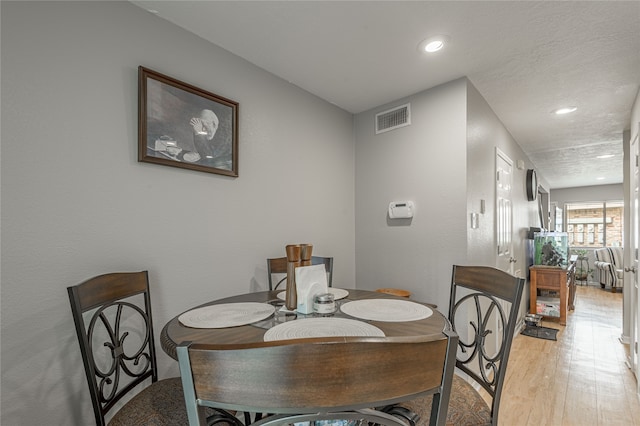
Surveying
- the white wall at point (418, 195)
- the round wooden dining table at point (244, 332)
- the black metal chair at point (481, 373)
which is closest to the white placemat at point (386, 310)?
the round wooden dining table at point (244, 332)

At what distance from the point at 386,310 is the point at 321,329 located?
15.4 inches

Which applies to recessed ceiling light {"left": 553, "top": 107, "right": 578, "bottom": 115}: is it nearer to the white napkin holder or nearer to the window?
the white napkin holder

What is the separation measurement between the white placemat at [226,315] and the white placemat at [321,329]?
0.19 metres

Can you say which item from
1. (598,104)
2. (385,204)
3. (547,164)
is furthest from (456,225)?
(547,164)

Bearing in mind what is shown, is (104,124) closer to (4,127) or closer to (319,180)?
(4,127)

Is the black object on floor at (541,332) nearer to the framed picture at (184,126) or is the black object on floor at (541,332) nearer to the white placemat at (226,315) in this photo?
the white placemat at (226,315)

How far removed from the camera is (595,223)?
7.53m

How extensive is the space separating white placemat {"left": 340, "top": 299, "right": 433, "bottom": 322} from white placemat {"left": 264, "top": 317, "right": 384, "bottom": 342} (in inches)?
5.0

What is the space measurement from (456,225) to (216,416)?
202 centimetres

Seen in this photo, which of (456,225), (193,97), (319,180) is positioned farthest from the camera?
(319,180)

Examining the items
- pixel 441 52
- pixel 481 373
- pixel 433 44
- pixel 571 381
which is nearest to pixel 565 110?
pixel 441 52

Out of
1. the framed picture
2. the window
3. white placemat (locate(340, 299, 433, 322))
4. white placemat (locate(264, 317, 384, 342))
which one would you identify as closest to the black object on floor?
white placemat (locate(340, 299, 433, 322))

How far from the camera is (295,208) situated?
95.6 inches

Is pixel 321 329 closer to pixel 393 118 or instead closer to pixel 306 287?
pixel 306 287
